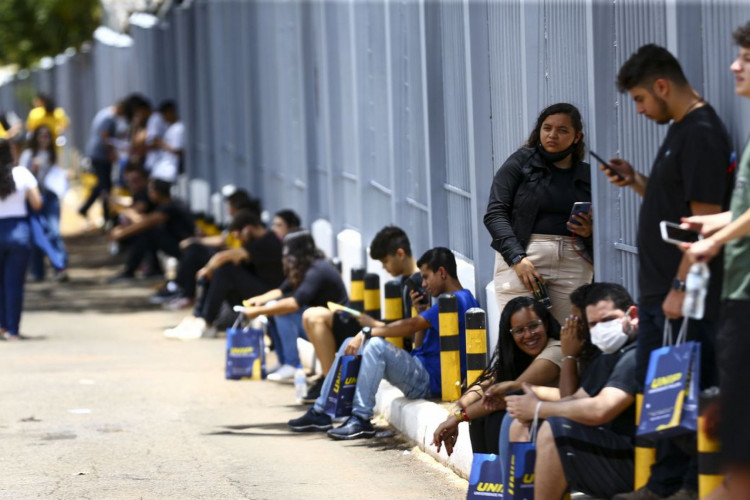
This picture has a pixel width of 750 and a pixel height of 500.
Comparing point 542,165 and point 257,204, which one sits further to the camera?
point 257,204

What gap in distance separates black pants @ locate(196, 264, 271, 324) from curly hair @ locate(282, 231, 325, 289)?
2358 mm

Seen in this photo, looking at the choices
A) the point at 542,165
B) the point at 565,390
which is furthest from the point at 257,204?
the point at 565,390

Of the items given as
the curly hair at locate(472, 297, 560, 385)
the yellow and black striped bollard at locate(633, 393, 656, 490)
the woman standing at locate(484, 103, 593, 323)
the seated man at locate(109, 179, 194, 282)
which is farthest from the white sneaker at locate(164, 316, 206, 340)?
the yellow and black striped bollard at locate(633, 393, 656, 490)

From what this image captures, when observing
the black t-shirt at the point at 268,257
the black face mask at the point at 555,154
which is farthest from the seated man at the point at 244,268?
the black face mask at the point at 555,154

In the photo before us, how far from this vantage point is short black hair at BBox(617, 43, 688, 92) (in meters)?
6.36

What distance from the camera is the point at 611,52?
8258mm

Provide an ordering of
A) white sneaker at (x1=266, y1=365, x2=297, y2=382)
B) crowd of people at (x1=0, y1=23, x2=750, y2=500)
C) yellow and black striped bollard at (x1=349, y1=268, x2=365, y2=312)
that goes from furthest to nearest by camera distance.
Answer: white sneaker at (x1=266, y1=365, x2=297, y2=382)
yellow and black striped bollard at (x1=349, y1=268, x2=365, y2=312)
crowd of people at (x1=0, y1=23, x2=750, y2=500)

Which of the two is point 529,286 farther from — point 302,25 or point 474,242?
point 302,25

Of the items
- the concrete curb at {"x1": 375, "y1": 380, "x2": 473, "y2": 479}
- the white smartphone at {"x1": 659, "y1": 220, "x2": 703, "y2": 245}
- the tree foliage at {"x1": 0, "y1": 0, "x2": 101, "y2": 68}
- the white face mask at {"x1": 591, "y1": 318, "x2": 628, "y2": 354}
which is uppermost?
the tree foliage at {"x1": 0, "y1": 0, "x2": 101, "y2": 68}

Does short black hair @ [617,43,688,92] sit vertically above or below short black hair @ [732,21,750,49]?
below

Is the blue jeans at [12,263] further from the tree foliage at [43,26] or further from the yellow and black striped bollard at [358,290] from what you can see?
the tree foliage at [43,26]

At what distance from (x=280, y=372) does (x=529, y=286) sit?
455 cm

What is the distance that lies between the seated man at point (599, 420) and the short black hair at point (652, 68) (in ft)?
3.45

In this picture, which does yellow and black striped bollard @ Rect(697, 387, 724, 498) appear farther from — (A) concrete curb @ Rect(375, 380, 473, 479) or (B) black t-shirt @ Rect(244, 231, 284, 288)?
(B) black t-shirt @ Rect(244, 231, 284, 288)
